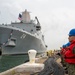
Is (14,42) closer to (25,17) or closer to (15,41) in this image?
(15,41)

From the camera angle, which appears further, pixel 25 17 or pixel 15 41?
pixel 25 17

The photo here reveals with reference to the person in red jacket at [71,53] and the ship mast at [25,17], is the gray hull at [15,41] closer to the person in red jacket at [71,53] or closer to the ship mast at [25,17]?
the ship mast at [25,17]

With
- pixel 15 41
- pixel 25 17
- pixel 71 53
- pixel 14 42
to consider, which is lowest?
pixel 71 53

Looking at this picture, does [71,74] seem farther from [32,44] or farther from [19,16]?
[19,16]

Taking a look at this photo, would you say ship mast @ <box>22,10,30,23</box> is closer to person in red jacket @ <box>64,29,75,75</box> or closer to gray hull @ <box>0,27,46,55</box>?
gray hull @ <box>0,27,46,55</box>

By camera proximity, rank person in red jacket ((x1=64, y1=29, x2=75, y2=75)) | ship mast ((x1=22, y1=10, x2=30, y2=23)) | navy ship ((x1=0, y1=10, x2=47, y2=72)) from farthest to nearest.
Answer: ship mast ((x1=22, y1=10, x2=30, y2=23)), navy ship ((x1=0, y1=10, x2=47, y2=72)), person in red jacket ((x1=64, y1=29, x2=75, y2=75))

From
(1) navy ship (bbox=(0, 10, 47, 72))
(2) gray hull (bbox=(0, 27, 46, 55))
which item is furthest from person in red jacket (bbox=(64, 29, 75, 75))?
(2) gray hull (bbox=(0, 27, 46, 55))

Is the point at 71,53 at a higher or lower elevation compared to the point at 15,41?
lower

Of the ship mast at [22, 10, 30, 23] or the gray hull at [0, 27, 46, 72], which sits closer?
the gray hull at [0, 27, 46, 72]

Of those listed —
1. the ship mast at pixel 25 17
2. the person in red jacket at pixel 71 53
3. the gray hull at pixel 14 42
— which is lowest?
the person in red jacket at pixel 71 53

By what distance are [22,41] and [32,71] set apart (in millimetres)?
37980

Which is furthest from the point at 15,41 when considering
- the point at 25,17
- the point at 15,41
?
the point at 25,17

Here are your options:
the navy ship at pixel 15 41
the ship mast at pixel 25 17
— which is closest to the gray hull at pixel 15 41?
the navy ship at pixel 15 41

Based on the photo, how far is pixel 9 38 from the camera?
44.3 m
